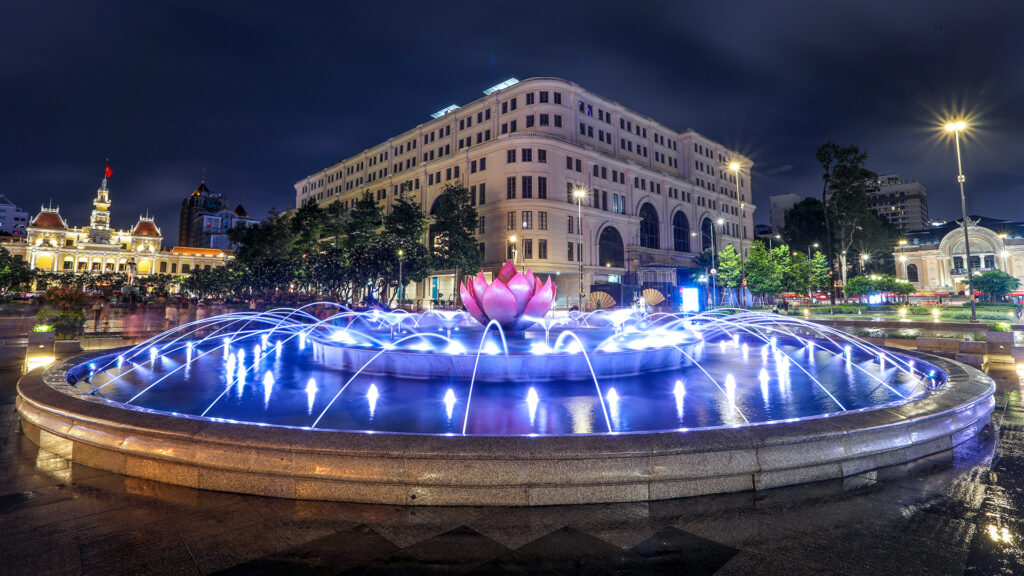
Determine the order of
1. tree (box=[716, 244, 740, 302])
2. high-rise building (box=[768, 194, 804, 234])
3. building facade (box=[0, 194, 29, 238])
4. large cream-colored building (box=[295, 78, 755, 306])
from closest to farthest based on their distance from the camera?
tree (box=[716, 244, 740, 302]) < large cream-colored building (box=[295, 78, 755, 306]) < high-rise building (box=[768, 194, 804, 234]) < building facade (box=[0, 194, 29, 238])

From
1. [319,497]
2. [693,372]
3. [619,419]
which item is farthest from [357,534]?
[693,372]

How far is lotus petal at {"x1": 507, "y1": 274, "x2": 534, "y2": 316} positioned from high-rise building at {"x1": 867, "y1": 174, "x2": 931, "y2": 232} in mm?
182000

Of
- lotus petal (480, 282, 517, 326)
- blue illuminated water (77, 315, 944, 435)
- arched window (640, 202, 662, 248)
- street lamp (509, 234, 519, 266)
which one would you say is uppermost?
arched window (640, 202, 662, 248)

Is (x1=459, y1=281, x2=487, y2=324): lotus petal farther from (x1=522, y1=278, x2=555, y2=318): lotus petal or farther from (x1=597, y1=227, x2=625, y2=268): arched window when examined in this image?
(x1=597, y1=227, x2=625, y2=268): arched window

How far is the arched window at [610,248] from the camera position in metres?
61.3

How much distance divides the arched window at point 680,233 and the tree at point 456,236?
36275 millimetres

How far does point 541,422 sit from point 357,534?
10.8ft

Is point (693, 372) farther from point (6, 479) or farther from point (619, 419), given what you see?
point (6, 479)

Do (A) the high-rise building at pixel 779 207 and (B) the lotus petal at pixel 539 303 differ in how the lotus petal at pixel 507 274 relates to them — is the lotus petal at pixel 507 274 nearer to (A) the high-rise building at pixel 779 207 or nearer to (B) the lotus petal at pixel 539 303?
(B) the lotus petal at pixel 539 303

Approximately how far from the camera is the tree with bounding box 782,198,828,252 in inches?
2849

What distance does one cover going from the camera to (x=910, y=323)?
1000 inches

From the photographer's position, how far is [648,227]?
226 ft

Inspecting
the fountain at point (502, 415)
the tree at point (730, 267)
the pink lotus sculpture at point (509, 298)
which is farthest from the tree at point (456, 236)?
the pink lotus sculpture at point (509, 298)

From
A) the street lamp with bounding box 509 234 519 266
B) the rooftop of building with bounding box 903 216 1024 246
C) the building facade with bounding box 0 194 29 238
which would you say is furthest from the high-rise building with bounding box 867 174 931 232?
the building facade with bounding box 0 194 29 238
